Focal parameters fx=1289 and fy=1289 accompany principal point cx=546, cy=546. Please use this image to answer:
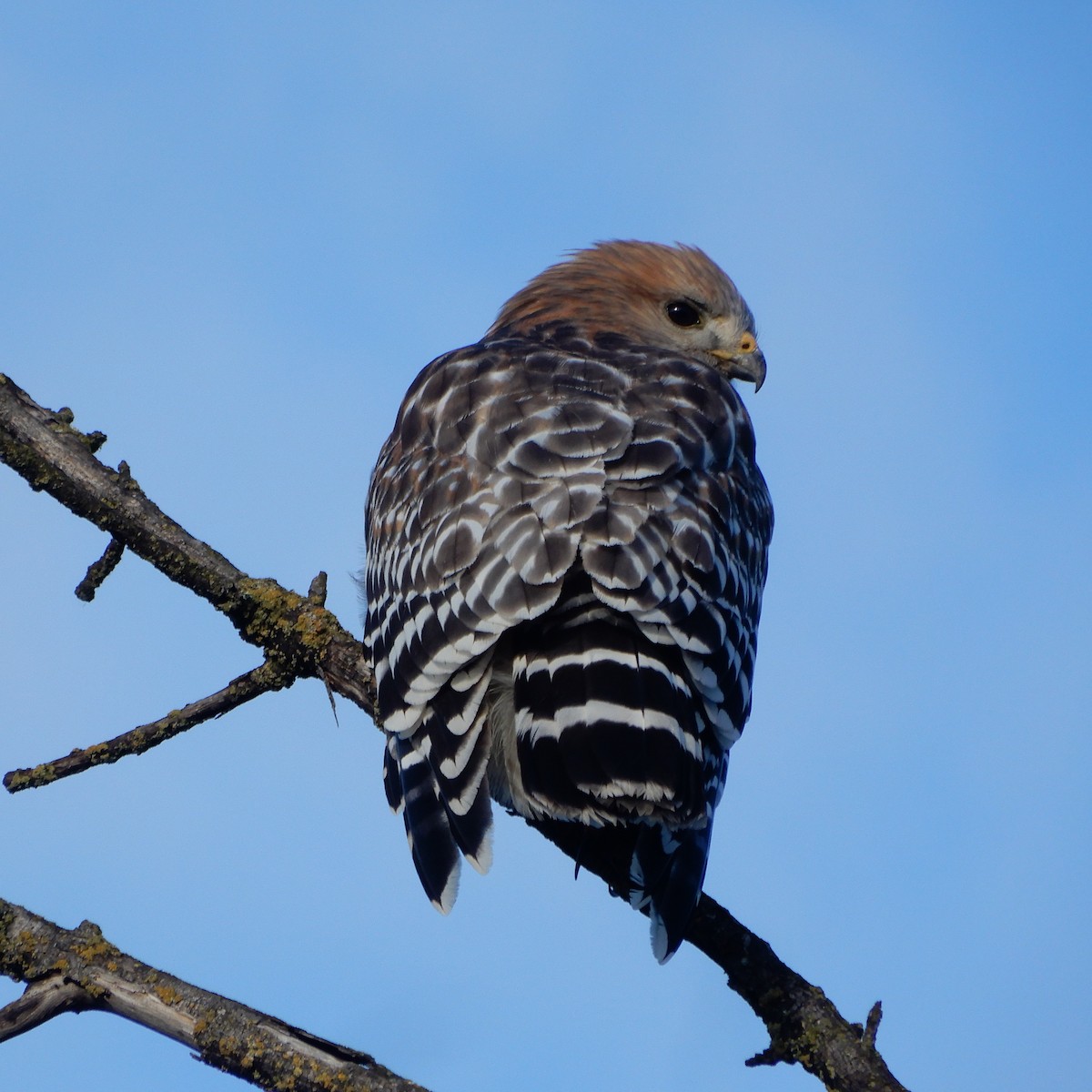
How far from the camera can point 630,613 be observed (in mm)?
3852

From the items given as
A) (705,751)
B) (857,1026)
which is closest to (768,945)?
(857,1026)

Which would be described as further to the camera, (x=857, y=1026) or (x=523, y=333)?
(x=523, y=333)

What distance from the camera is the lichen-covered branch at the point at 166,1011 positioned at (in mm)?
3229

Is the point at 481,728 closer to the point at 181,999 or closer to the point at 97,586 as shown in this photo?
the point at 181,999

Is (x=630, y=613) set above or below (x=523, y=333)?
below

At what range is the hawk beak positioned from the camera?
6.63 metres

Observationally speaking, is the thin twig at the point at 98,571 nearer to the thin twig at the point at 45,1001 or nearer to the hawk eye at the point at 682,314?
the thin twig at the point at 45,1001

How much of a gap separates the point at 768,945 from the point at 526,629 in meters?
1.32

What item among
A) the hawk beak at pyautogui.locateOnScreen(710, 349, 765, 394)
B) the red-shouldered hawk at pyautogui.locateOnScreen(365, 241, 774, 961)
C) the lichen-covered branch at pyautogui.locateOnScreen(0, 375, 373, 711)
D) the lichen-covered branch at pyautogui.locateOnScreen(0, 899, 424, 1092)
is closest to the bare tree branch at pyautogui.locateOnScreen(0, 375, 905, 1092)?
the lichen-covered branch at pyautogui.locateOnScreen(0, 375, 373, 711)

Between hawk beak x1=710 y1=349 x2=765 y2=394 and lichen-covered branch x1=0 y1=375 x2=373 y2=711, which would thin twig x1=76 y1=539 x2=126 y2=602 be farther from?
hawk beak x1=710 y1=349 x2=765 y2=394

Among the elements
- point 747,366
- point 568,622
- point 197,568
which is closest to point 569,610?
point 568,622

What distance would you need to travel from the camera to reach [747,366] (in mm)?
6641

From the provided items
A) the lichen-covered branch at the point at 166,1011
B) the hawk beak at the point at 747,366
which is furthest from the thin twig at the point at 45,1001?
the hawk beak at the point at 747,366

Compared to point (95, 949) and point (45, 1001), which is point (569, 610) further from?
point (45, 1001)
